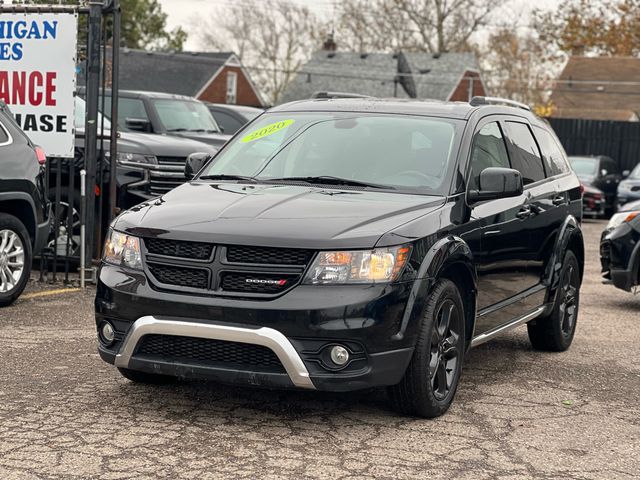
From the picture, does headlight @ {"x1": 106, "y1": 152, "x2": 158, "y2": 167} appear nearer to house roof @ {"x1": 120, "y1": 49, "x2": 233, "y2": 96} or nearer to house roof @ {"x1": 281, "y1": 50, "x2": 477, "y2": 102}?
house roof @ {"x1": 120, "y1": 49, "x2": 233, "y2": 96}

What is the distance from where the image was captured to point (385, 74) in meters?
62.5

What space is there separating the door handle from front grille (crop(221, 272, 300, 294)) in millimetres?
2281

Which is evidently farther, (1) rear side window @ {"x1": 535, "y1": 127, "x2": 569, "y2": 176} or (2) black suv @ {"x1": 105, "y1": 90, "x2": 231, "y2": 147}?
(2) black suv @ {"x1": 105, "y1": 90, "x2": 231, "y2": 147}

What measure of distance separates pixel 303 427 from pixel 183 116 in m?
11.6

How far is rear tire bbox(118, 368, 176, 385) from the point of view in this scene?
6375mm

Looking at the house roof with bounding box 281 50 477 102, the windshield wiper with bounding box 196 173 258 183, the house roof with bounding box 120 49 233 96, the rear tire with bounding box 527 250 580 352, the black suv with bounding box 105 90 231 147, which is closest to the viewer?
the windshield wiper with bounding box 196 173 258 183

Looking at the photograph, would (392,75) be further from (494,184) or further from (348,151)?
(494,184)

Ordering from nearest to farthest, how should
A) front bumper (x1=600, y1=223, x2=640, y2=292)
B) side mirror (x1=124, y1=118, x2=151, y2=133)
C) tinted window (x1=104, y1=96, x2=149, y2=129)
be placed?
front bumper (x1=600, y1=223, x2=640, y2=292), side mirror (x1=124, y1=118, x2=151, y2=133), tinted window (x1=104, y1=96, x2=149, y2=129)

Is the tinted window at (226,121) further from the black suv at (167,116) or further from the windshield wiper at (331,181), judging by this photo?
the windshield wiper at (331,181)

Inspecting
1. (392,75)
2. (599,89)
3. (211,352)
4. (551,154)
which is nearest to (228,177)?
(211,352)

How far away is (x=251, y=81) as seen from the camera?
208ft

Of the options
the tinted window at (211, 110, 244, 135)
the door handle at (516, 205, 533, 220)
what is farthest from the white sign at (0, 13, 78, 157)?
the tinted window at (211, 110, 244, 135)

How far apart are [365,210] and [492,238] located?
1168mm

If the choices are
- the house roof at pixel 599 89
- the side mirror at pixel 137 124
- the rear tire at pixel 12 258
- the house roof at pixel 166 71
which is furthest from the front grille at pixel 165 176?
the house roof at pixel 599 89
